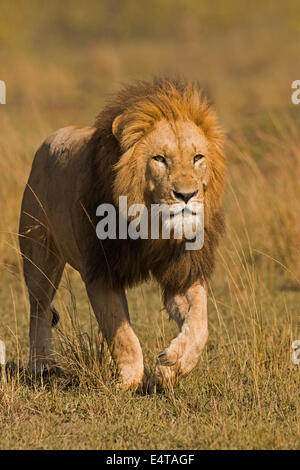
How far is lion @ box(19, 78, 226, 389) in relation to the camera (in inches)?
161

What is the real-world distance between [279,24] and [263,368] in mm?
36708

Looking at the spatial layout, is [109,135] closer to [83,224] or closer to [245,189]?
[83,224]

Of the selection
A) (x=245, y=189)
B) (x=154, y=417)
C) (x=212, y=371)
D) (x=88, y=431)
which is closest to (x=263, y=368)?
(x=212, y=371)

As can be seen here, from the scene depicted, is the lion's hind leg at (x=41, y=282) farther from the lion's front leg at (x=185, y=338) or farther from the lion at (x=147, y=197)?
the lion's front leg at (x=185, y=338)

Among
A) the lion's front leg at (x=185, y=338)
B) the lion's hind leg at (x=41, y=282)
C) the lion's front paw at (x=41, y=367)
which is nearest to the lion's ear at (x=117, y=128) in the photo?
the lion's front leg at (x=185, y=338)

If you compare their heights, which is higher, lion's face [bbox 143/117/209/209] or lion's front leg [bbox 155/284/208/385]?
lion's face [bbox 143/117/209/209]

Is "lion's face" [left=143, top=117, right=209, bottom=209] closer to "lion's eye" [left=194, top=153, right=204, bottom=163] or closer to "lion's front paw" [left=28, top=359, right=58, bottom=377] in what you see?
"lion's eye" [left=194, top=153, right=204, bottom=163]

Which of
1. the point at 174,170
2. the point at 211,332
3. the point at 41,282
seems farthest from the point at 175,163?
the point at 211,332

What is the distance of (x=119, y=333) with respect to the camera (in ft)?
14.2

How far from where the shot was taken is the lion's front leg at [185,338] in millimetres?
4090

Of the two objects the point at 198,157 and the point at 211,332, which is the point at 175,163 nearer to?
the point at 198,157

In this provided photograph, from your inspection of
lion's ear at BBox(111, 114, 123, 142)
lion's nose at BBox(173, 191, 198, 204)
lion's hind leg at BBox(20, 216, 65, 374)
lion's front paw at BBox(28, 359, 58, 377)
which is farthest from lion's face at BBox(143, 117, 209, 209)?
lion's front paw at BBox(28, 359, 58, 377)

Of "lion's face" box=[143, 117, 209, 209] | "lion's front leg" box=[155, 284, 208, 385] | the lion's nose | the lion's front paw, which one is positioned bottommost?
the lion's front paw

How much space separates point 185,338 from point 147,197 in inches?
26.0
